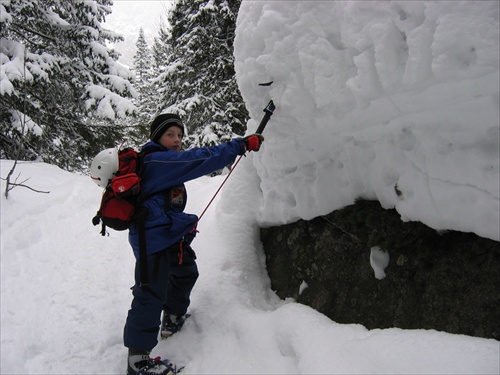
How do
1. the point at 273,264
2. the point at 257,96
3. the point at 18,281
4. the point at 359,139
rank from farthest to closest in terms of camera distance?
the point at 18,281
the point at 273,264
the point at 257,96
the point at 359,139

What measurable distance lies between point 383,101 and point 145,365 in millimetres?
2830

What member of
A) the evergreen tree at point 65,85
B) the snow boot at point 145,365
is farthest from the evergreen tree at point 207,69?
the snow boot at point 145,365

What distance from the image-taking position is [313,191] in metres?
3.35

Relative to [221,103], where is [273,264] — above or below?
below

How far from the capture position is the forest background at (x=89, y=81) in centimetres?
805

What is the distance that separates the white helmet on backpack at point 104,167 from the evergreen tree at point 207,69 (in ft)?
29.4

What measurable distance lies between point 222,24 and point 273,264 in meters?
10.9

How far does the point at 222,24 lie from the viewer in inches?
486

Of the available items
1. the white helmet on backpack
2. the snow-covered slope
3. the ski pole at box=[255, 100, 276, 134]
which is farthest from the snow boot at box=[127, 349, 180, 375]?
the ski pole at box=[255, 100, 276, 134]

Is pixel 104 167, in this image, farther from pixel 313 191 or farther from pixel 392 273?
pixel 392 273

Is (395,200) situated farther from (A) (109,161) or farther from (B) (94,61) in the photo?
(B) (94,61)

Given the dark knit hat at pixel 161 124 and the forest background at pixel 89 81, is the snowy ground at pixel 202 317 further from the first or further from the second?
the forest background at pixel 89 81

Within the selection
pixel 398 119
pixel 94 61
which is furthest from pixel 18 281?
pixel 94 61

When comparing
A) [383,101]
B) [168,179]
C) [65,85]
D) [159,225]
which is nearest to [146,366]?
[159,225]
